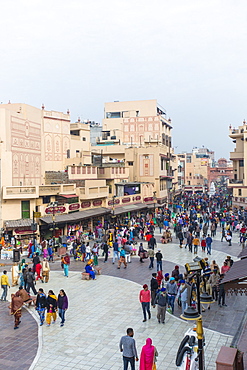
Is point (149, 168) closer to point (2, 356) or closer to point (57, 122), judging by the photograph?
point (57, 122)

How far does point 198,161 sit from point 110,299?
9230 centimetres

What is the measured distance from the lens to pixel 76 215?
29484 mm

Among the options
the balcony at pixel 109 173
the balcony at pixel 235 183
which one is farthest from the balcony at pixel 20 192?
the balcony at pixel 235 183

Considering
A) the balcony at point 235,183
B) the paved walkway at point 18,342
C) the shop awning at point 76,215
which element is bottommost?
the paved walkway at point 18,342

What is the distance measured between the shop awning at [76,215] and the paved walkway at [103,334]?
11393 mm

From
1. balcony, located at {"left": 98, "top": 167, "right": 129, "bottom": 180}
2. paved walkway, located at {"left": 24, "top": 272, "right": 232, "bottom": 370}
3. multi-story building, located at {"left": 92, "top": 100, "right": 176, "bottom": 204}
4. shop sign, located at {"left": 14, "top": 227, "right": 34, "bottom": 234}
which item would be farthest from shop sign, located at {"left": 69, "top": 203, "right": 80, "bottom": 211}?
multi-story building, located at {"left": 92, "top": 100, "right": 176, "bottom": 204}

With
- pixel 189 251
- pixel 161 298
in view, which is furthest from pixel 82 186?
pixel 161 298

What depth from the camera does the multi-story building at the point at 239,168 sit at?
48938 mm

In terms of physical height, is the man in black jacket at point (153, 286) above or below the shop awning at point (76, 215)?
below

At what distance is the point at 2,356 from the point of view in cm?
995

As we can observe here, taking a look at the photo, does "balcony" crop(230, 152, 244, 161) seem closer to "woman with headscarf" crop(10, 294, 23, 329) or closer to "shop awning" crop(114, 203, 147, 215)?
"shop awning" crop(114, 203, 147, 215)

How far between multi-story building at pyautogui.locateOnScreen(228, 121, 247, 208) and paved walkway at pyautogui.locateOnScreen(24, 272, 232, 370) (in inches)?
1411

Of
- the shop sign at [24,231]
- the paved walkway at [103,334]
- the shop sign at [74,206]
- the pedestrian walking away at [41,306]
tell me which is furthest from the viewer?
the shop sign at [74,206]

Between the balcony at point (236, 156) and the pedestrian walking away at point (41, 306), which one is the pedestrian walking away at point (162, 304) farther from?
the balcony at point (236, 156)
